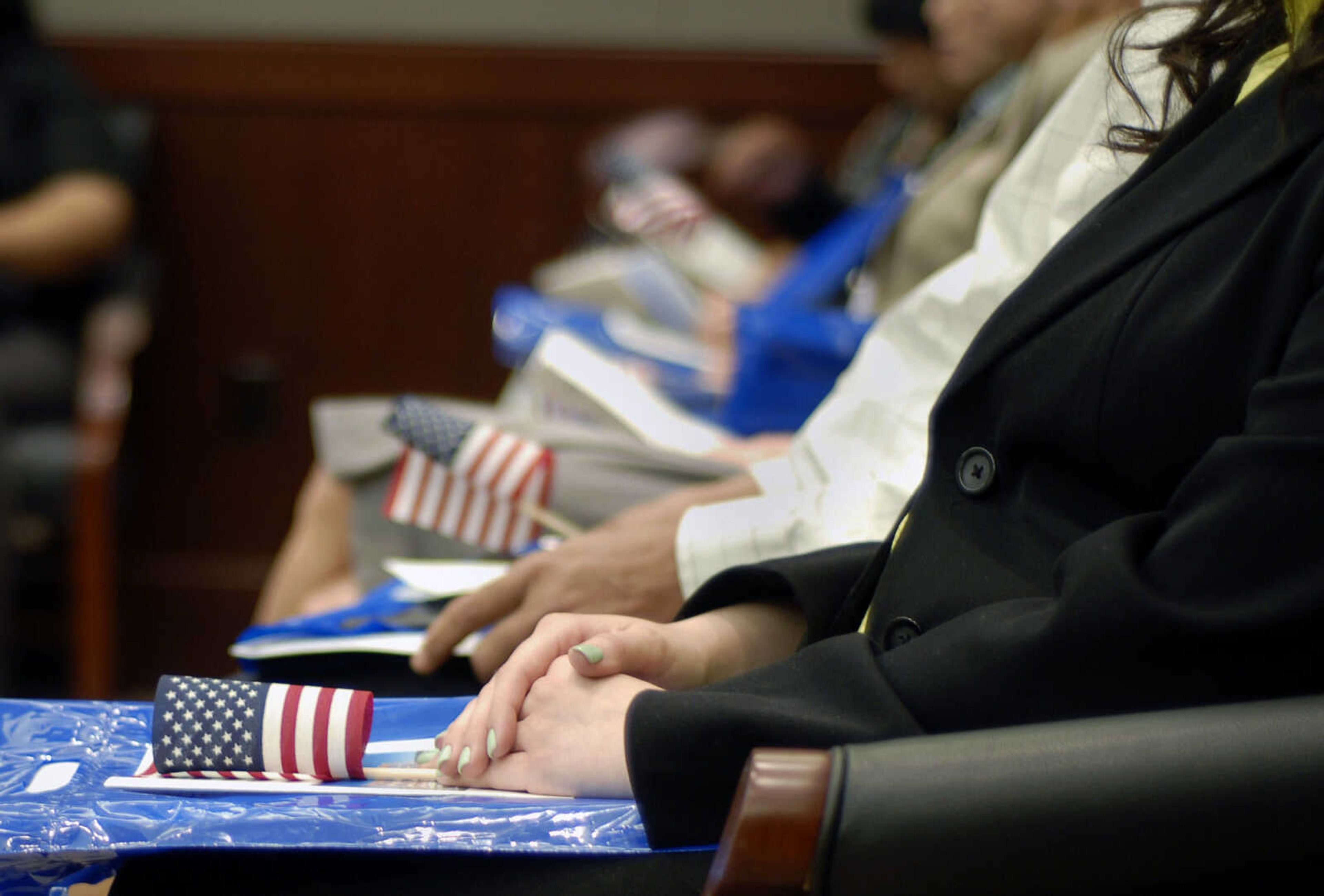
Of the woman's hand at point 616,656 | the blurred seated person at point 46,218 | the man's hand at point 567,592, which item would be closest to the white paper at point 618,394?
the man's hand at point 567,592

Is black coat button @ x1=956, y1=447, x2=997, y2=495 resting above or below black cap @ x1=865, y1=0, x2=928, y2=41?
below

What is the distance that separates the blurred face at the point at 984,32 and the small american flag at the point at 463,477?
0.88 meters

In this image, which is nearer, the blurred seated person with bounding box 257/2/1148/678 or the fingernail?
the fingernail

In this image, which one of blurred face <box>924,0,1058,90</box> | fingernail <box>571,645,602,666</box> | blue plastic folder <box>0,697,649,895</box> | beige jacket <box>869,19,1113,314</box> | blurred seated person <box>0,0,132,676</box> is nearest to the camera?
blue plastic folder <box>0,697,649,895</box>

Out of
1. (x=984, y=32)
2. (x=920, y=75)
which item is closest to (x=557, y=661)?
(x=984, y=32)

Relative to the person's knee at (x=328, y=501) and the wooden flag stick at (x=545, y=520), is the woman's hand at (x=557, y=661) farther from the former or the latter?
the person's knee at (x=328, y=501)

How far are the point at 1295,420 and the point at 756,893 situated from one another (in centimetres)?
30

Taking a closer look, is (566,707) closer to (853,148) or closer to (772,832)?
(772,832)

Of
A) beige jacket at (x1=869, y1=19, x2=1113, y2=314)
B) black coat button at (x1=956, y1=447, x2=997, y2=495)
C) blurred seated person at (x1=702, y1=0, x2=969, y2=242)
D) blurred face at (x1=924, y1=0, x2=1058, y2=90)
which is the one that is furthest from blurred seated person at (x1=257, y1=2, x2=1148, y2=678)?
blurred seated person at (x1=702, y1=0, x2=969, y2=242)

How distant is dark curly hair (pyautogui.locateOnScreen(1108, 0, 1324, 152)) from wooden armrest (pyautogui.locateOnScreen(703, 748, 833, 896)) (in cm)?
47

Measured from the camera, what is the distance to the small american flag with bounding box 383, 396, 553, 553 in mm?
1122

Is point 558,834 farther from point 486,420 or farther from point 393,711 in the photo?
point 486,420

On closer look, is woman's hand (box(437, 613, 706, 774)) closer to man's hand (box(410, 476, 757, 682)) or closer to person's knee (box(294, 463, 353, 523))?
man's hand (box(410, 476, 757, 682))

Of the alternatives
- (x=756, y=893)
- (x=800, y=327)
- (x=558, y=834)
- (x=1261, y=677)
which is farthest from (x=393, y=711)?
(x=800, y=327)
